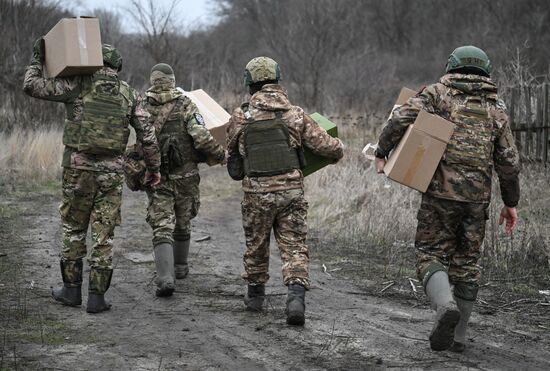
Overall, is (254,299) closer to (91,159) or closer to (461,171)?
(91,159)

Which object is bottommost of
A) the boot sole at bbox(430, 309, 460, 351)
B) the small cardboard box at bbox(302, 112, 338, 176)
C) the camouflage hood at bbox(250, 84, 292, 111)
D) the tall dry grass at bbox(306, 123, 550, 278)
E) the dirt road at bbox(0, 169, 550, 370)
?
the dirt road at bbox(0, 169, 550, 370)

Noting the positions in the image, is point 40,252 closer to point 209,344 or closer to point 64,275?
point 64,275

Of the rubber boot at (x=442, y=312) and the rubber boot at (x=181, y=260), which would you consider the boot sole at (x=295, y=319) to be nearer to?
the rubber boot at (x=442, y=312)

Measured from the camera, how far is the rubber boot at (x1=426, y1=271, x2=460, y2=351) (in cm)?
455

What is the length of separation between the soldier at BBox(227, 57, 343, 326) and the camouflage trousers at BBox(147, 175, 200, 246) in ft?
2.90

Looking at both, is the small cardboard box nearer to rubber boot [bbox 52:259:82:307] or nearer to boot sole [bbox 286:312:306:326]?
boot sole [bbox 286:312:306:326]

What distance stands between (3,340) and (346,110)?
50.0 feet

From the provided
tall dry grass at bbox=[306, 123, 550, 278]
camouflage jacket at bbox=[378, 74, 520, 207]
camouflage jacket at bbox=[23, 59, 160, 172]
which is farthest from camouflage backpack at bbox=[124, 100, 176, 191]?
tall dry grass at bbox=[306, 123, 550, 278]

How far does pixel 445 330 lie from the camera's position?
4570mm

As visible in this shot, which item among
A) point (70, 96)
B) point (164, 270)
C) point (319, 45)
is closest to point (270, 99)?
point (70, 96)

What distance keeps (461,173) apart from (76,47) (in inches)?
109

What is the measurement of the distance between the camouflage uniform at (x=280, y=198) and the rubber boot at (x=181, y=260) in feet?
4.16

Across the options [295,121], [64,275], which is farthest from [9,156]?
[295,121]

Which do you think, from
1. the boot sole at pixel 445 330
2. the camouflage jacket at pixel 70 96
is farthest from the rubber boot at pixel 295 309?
the camouflage jacket at pixel 70 96
